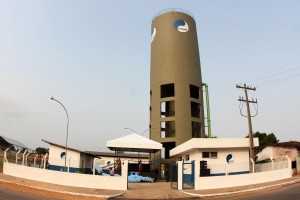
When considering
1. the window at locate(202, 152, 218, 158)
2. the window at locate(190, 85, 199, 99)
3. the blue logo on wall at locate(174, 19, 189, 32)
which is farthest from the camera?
the blue logo on wall at locate(174, 19, 189, 32)

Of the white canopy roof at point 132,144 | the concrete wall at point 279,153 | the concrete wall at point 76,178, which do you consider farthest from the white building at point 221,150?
the concrete wall at point 279,153

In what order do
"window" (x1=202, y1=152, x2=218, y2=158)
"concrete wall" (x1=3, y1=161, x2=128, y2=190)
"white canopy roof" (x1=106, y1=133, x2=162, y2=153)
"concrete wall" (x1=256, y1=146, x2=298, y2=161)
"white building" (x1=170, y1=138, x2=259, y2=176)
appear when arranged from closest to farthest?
"concrete wall" (x1=3, y1=161, x2=128, y2=190) < "white canopy roof" (x1=106, y1=133, x2=162, y2=153) < "white building" (x1=170, y1=138, x2=259, y2=176) < "window" (x1=202, y1=152, x2=218, y2=158) < "concrete wall" (x1=256, y1=146, x2=298, y2=161)

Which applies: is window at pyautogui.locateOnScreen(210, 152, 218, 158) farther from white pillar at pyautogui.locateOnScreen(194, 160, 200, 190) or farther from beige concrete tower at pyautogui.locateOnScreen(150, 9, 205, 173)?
beige concrete tower at pyautogui.locateOnScreen(150, 9, 205, 173)

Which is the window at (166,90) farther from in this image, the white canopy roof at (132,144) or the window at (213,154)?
the white canopy roof at (132,144)

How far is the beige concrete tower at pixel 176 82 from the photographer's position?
149 ft

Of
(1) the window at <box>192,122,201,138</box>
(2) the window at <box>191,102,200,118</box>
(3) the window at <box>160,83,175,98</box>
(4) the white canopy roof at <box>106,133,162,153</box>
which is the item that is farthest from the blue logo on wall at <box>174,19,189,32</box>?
(4) the white canopy roof at <box>106,133,162,153</box>

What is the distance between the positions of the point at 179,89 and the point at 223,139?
59.2 ft

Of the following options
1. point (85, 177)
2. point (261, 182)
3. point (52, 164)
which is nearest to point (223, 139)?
point (261, 182)

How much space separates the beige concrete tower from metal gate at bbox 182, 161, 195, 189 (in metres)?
21.1

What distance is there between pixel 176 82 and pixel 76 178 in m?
26.2

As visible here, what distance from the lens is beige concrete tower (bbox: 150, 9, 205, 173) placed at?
149 ft

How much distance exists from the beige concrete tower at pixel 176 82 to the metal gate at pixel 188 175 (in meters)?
21.1

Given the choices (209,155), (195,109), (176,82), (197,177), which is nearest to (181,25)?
(176,82)

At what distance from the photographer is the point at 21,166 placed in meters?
26.8
